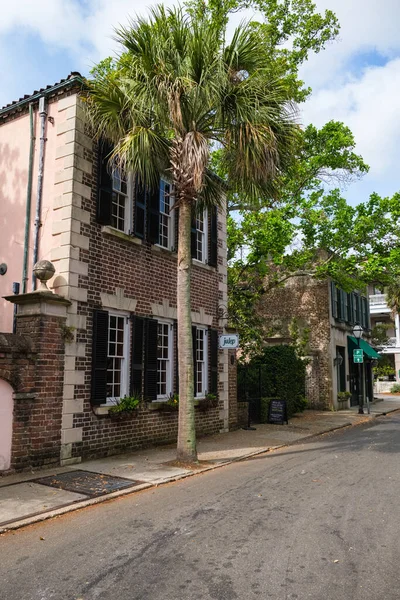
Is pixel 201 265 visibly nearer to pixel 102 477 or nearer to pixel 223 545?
pixel 102 477

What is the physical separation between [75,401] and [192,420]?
91.2 inches

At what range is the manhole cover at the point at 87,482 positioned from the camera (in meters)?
7.43

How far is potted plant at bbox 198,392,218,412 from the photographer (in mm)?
13141

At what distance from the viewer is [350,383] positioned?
26375mm

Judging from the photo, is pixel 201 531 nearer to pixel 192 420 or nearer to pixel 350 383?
pixel 192 420

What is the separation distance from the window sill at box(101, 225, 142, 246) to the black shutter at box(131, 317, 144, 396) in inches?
71.1

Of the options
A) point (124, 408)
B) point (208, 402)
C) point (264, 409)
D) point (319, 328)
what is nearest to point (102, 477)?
point (124, 408)

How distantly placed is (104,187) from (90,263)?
1747 millimetres

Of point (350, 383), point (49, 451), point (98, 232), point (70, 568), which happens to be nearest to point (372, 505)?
point (70, 568)

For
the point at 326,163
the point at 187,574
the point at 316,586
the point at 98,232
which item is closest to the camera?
the point at 316,586

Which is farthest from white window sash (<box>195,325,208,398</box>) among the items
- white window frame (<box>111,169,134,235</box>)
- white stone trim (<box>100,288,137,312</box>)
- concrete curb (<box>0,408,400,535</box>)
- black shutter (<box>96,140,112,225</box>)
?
black shutter (<box>96,140,112,225</box>)

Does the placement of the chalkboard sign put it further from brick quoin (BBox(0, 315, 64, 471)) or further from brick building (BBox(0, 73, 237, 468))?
brick quoin (BBox(0, 315, 64, 471))

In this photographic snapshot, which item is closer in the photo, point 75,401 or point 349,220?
point 75,401

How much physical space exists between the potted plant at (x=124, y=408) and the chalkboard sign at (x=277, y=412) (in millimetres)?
7185
